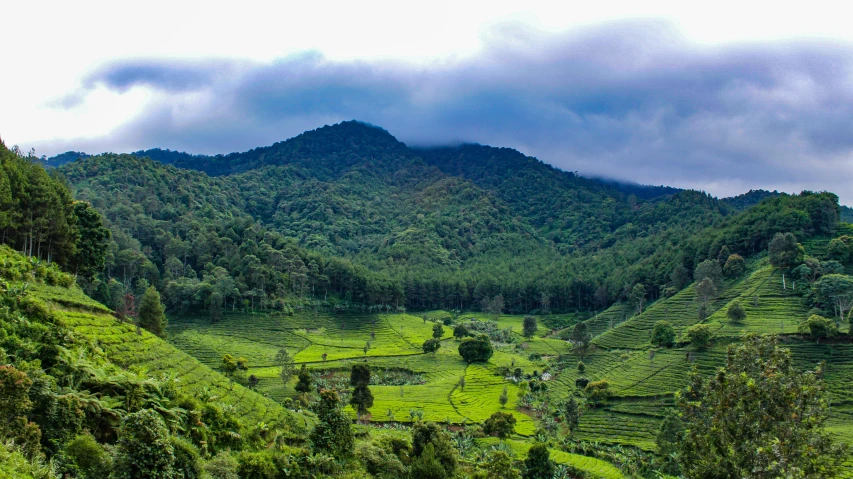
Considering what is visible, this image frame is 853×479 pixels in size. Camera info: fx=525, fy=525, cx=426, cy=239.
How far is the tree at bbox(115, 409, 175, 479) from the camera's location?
15.0m

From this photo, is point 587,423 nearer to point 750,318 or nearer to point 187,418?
point 750,318

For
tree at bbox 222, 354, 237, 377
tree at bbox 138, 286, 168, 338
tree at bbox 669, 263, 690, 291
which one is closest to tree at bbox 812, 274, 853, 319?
tree at bbox 669, 263, 690, 291

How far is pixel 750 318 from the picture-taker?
56031 millimetres

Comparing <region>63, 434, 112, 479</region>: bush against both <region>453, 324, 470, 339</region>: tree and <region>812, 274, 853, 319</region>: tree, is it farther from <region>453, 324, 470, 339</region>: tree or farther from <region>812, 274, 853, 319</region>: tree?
<region>453, 324, 470, 339</region>: tree

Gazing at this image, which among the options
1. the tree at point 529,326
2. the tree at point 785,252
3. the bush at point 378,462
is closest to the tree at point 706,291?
the tree at point 785,252

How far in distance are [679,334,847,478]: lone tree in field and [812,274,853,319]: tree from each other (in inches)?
1717

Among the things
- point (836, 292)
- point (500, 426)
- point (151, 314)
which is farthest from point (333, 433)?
point (836, 292)

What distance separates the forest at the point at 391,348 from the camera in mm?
17219

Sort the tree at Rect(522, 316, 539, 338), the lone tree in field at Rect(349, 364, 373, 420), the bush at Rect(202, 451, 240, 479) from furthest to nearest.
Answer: the tree at Rect(522, 316, 539, 338), the lone tree in field at Rect(349, 364, 373, 420), the bush at Rect(202, 451, 240, 479)

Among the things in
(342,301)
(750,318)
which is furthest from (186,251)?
(750,318)

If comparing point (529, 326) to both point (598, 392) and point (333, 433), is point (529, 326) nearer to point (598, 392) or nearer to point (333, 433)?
point (598, 392)

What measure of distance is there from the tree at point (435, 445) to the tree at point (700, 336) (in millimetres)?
31531

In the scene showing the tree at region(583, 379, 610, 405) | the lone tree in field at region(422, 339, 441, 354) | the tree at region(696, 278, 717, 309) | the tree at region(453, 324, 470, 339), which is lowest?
the tree at region(583, 379, 610, 405)

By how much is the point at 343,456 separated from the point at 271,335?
48067mm
